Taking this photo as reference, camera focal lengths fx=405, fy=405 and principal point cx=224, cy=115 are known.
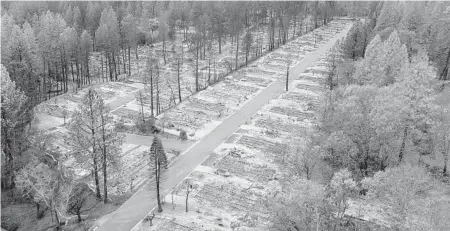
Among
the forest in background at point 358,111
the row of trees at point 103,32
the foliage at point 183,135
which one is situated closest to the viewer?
the forest in background at point 358,111

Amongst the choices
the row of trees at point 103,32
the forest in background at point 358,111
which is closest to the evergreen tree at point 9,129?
the forest in background at point 358,111

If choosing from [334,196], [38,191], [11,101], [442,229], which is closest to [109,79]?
[11,101]

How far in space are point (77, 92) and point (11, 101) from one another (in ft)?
83.5

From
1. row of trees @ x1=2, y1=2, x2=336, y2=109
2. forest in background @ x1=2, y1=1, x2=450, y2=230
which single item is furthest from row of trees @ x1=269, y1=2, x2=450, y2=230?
row of trees @ x1=2, y1=2, x2=336, y2=109

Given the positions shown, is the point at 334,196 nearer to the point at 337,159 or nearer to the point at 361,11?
the point at 337,159

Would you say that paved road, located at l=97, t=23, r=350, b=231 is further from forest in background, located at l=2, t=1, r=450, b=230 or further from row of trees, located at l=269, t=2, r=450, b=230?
row of trees, located at l=269, t=2, r=450, b=230

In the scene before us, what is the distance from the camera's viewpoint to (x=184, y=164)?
42.7 meters

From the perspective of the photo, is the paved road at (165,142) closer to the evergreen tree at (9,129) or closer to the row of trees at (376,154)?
the evergreen tree at (9,129)

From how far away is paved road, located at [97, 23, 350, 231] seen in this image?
33656 mm

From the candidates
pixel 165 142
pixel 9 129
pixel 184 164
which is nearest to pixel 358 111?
pixel 184 164

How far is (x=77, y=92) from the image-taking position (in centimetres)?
6488

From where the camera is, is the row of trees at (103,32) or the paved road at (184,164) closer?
the paved road at (184,164)

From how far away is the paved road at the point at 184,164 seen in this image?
33656 mm

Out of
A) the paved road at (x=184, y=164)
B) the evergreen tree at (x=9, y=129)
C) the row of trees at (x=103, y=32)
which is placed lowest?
the paved road at (x=184, y=164)
